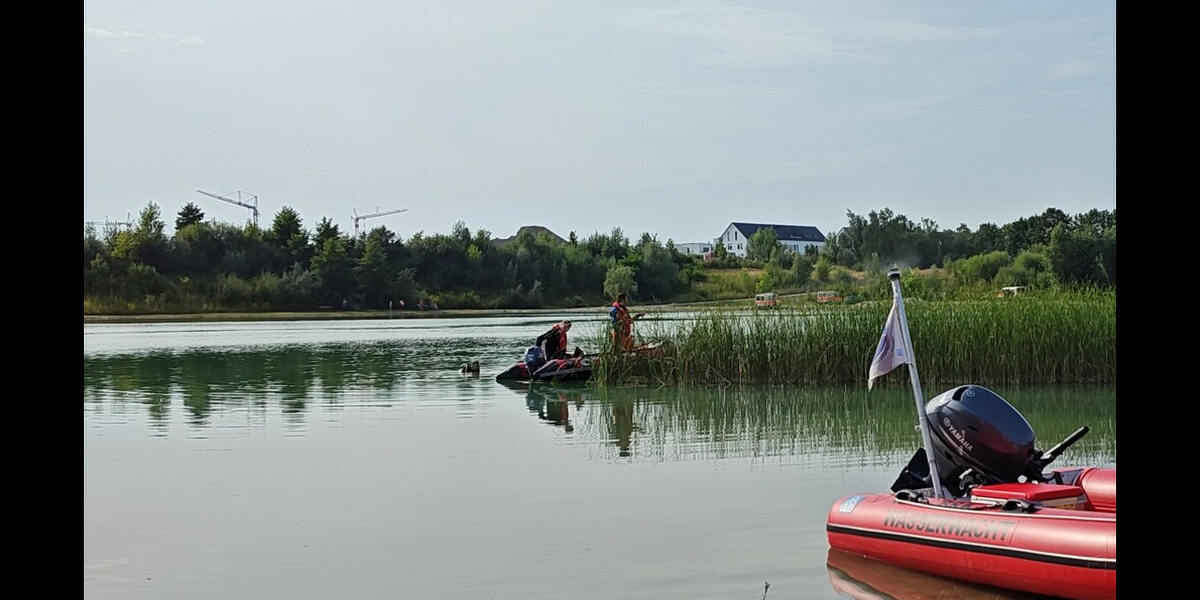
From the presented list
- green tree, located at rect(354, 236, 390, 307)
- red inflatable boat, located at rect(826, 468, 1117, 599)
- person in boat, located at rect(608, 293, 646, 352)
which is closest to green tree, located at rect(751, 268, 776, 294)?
person in boat, located at rect(608, 293, 646, 352)

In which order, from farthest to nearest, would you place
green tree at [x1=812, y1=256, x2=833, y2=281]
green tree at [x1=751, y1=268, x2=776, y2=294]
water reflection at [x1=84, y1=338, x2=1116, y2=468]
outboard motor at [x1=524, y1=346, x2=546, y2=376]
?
green tree at [x1=751, y1=268, x2=776, y2=294] < green tree at [x1=812, y1=256, x2=833, y2=281] < outboard motor at [x1=524, y1=346, x2=546, y2=376] < water reflection at [x1=84, y1=338, x2=1116, y2=468]

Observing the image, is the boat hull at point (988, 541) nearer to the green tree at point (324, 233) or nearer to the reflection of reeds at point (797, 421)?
the reflection of reeds at point (797, 421)

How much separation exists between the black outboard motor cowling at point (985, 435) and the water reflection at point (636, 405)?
3.40 metres

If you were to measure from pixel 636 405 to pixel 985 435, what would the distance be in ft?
28.8

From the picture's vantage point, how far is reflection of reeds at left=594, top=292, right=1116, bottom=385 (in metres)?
15.6

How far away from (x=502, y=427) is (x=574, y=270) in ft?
155

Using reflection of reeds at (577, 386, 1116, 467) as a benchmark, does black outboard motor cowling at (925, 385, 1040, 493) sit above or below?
above

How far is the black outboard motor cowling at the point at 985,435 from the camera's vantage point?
6.62 meters

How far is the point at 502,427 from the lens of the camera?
13.4 m

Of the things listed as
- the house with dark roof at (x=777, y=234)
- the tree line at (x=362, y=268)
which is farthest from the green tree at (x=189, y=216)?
the house with dark roof at (x=777, y=234)

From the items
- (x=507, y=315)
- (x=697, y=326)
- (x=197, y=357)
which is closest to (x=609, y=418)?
(x=697, y=326)

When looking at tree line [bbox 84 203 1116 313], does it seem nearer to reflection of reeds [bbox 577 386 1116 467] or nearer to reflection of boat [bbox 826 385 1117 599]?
reflection of reeds [bbox 577 386 1116 467]

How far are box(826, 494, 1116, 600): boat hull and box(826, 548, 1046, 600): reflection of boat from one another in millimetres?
51
